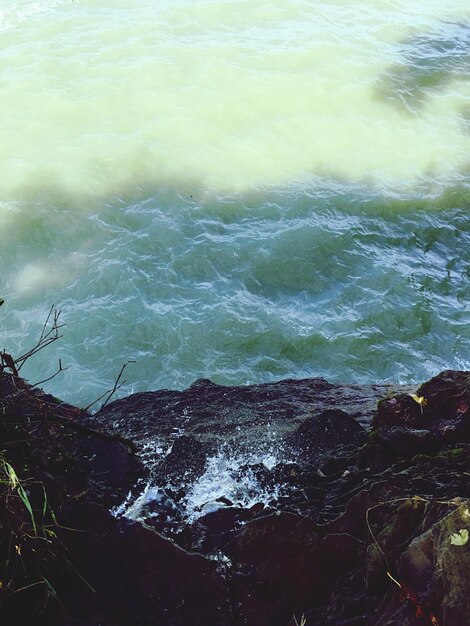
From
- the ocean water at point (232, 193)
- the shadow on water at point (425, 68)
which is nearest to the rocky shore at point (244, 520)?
the ocean water at point (232, 193)

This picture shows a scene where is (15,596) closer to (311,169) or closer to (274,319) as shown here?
(274,319)

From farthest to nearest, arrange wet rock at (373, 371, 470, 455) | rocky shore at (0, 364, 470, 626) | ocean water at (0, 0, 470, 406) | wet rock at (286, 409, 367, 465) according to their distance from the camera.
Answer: ocean water at (0, 0, 470, 406), wet rock at (286, 409, 367, 465), wet rock at (373, 371, 470, 455), rocky shore at (0, 364, 470, 626)

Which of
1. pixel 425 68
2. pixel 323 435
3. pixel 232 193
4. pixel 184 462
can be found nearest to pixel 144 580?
pixel 184 462

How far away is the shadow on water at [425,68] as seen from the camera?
11.0 m

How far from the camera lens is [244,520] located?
3.72 meters

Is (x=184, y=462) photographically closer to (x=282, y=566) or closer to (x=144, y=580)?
(x=144, y=580)

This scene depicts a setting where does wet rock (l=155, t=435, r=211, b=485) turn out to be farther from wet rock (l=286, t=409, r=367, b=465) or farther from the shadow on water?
the shadow on water

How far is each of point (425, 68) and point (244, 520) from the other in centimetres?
1011

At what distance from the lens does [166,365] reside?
6.79 m

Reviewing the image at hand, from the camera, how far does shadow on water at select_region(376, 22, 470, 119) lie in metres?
11.0

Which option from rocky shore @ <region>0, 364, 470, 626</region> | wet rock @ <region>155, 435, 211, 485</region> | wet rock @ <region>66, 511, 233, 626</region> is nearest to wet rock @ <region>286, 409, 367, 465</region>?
rocky shore @ <region>0, 364, 470, 626</region>

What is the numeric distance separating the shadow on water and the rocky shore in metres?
7.75

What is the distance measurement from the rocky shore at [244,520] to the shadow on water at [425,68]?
775 centimetres

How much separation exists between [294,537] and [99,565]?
0.94 meters
